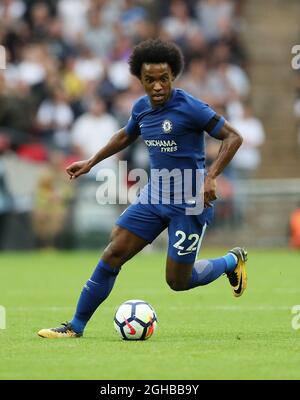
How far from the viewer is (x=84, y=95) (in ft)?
67.1

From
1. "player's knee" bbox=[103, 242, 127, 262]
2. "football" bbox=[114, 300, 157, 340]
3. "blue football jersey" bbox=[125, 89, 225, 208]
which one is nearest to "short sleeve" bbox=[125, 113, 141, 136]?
"blue football jersey" bbox=[125, 89, 225, 208]

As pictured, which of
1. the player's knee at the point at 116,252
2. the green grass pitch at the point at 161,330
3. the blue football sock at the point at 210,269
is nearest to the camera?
the green grass pitch at the point at 161,330

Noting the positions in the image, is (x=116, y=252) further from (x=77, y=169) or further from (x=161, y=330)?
(x=161, y=330)

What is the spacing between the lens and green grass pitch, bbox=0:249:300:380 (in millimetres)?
6797

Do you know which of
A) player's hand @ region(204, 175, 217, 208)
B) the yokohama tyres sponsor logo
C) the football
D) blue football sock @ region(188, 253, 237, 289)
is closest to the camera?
player's hand @ region(204, 175, 217, 208)

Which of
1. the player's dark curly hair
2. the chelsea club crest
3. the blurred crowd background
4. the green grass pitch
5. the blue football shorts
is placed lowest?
the green grass pitch

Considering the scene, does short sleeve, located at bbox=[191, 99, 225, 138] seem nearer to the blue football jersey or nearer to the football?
the blue football jersey

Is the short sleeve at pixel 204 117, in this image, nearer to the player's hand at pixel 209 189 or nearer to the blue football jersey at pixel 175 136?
the blue football jersey at pixel 175 136

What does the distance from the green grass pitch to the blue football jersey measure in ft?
4.06

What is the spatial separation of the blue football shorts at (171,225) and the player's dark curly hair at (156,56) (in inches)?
42.5

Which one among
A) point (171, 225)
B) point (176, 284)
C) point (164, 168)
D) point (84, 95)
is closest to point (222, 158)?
point (164, 168)

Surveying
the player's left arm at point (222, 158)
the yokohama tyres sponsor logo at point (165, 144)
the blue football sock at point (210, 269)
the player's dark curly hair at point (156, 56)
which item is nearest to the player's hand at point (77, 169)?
the yokohama tyres sponsor logo at point (165, 144)

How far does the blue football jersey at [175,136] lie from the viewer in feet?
28.3
